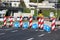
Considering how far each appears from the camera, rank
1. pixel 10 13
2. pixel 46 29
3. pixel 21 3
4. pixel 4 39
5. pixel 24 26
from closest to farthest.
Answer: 1. pixel 4 39
2. pixel 46 29
3. pixel 24 26
4. pixel 10 13
5. pixel 21 3

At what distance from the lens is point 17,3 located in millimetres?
113812

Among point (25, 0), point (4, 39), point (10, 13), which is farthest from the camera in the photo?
point (25, 0)

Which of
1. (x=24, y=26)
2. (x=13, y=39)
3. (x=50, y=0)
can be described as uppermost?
(x=13, y=39)

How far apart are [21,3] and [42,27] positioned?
273ft

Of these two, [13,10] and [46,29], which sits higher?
[46,29]

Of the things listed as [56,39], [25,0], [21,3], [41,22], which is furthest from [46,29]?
[25,0]

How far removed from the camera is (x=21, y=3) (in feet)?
366

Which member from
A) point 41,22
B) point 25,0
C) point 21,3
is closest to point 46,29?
point 41,22

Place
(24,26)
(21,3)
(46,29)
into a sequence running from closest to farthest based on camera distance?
(46,29), (24,26), (21,3)

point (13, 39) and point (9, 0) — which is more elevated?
point (13, 39)

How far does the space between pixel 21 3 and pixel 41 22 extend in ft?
273

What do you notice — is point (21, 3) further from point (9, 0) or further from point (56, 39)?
point (56, 39)

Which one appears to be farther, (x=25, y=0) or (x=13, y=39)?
(x=25, y=0)

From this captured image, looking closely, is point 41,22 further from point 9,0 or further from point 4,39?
point 9,0
